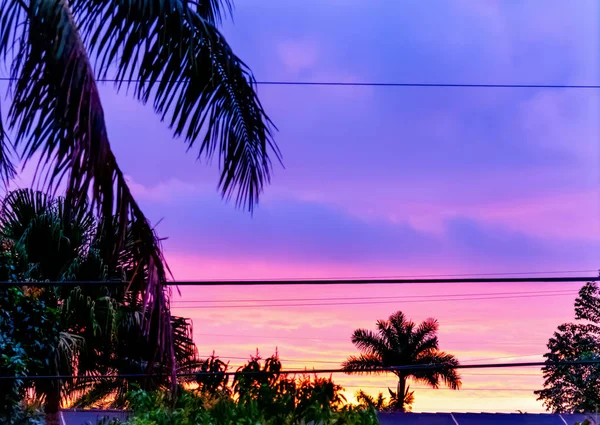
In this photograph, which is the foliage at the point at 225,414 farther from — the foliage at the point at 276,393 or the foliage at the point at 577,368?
the foliage at the point at 577,368

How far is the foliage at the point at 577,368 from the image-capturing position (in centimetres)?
2131

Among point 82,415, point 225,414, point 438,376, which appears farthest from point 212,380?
point 438,376

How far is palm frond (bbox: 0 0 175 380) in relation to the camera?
5020 mm

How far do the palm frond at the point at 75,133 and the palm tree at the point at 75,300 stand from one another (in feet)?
19.6

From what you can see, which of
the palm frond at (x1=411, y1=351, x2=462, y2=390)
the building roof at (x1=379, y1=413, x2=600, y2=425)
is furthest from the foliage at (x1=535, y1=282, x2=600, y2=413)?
the building roof at (x1=379, y1=413, x2=600, y2=425)

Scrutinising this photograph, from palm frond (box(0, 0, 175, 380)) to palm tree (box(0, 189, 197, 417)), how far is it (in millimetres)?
5968

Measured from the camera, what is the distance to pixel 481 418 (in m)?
13.4

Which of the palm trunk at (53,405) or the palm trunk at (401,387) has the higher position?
the palm trunk at (401,387)

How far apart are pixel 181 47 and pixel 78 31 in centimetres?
68

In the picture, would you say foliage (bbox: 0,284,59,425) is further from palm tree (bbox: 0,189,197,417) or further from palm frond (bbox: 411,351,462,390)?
palm frond (bbox: 411,351,462,390)

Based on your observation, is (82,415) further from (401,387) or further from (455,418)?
(401,387)

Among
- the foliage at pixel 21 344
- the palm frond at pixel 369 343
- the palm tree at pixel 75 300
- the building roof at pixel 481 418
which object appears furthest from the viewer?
the palm frond at pixel 369 343

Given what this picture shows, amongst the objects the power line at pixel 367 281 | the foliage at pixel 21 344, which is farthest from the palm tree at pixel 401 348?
the power line at pixel 367 281

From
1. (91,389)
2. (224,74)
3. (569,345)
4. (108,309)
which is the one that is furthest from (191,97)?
(569,345)
